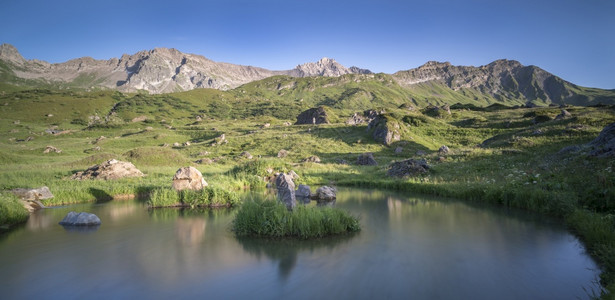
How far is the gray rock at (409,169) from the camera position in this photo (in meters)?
34.6

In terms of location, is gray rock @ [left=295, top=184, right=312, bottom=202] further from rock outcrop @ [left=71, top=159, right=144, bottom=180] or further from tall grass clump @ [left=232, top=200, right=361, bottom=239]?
rock outcrop @ [left=71, top=159, right=144, bottom=180]

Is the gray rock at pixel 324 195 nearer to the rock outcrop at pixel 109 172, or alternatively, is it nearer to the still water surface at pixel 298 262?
the still water surface at pixel 298 262

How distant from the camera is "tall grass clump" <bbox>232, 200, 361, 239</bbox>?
46.4 feet

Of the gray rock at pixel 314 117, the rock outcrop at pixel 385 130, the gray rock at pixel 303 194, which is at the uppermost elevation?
the gray rock at pixel 314 117

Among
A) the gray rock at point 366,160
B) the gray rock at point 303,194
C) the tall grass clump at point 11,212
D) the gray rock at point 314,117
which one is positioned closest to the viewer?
the tall grass clump at point 11,212

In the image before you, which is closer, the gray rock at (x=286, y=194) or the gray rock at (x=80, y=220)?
the gray rock at (x=80, y=220)

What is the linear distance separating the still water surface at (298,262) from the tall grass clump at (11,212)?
0.64 metres

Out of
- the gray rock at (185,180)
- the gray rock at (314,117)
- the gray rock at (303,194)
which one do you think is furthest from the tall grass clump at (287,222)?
the gray rock at (314,117)

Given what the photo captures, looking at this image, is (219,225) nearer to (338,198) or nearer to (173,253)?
(173,253)

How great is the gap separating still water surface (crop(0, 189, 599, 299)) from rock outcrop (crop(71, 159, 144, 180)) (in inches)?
516

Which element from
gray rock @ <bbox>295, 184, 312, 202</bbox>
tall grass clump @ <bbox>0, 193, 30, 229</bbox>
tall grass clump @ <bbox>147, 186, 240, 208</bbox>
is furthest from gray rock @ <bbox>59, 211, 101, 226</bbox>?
gray rock @ <bbox>295, 184, 312, 202</bbox>

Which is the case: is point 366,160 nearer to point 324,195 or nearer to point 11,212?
point 324,195

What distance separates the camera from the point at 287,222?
1436 cm

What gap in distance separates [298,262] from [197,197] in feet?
43.4
